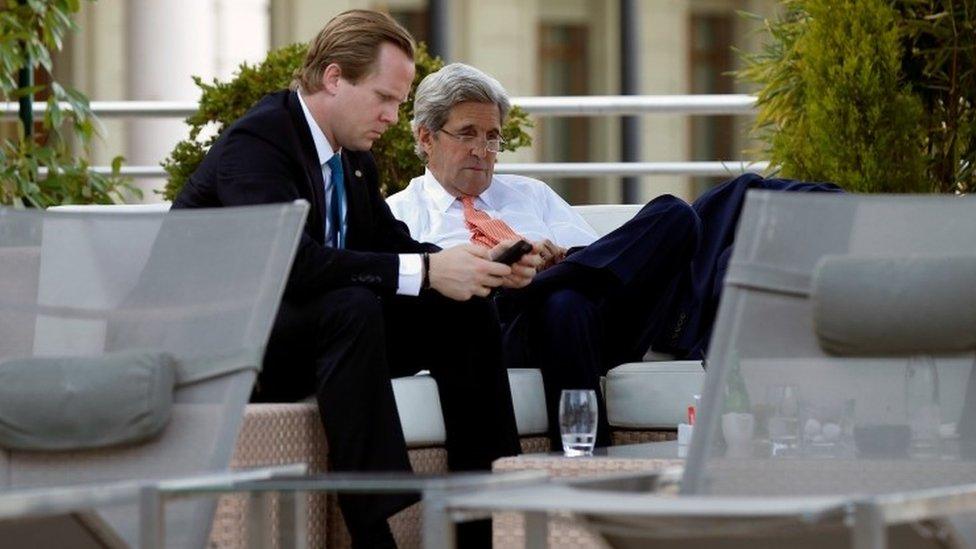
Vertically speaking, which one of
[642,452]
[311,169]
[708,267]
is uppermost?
[311,169]

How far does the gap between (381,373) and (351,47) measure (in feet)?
2.41

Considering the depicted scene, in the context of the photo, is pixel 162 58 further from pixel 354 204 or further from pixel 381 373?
pixel 381 373

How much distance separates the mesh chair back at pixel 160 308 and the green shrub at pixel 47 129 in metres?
2.70

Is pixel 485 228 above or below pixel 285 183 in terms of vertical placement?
below

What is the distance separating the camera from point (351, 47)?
3764 mm

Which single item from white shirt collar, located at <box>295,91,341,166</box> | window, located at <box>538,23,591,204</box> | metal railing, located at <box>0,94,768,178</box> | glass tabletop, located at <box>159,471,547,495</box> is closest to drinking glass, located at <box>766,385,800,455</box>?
glass tabletop, located at <box>159,471,547,495</box>

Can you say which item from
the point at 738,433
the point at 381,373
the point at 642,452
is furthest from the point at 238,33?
the point at 738,433

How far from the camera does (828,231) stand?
7.58ft

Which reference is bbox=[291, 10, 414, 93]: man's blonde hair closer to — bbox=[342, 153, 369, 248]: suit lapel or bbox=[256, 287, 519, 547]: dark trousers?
bbox=[342, 153, 369, 248]: suit lapel

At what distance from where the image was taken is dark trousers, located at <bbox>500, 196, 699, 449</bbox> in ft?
13.2

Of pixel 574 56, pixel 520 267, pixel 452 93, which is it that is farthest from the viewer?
pixel 574 56

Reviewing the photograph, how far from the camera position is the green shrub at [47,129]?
17.2 feet

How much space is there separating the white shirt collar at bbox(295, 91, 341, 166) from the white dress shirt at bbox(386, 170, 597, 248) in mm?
721

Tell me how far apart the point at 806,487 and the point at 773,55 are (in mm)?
3509
